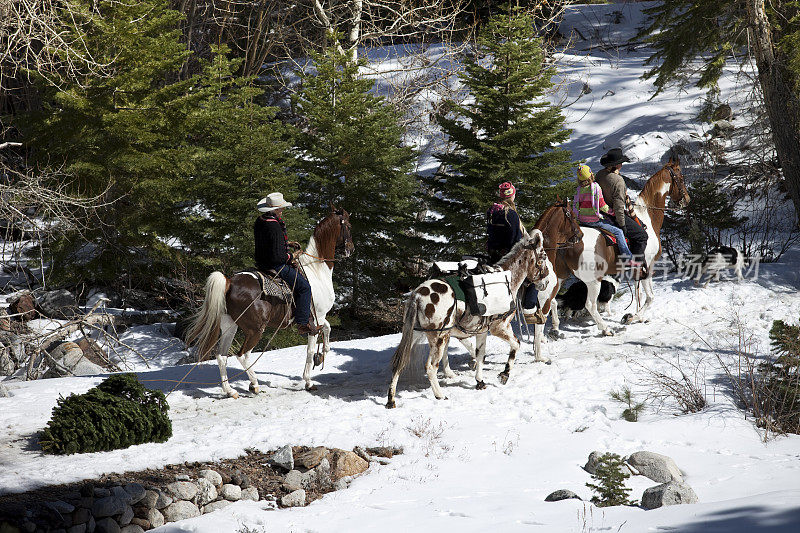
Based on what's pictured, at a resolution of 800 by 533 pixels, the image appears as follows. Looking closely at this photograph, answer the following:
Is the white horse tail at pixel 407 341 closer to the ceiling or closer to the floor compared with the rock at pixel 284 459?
closer to the ceiling

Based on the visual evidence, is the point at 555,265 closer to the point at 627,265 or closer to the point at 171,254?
the point at 627,265

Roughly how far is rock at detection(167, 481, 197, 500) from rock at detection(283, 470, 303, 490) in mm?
951

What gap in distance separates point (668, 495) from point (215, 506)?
441 cm

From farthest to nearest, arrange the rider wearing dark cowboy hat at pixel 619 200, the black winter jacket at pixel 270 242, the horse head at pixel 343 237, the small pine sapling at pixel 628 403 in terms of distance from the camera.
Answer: the rider wearing dark cowboy hat at pixel 619 200, the horse head at pixel 343 237, the black winter jacket at pixel 270 242, the small pine sapling at pixel 628 403

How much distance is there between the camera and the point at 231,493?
7.04 meters

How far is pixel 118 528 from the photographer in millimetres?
6371

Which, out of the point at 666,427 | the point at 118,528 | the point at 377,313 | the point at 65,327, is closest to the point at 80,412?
the point at 118,528

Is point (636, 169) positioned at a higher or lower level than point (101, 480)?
higher

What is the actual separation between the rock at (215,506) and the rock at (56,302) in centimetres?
1167

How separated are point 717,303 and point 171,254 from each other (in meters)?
12.4

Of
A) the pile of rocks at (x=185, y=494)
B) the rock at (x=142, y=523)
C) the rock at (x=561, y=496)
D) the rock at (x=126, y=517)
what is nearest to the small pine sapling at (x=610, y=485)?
the rock at (x=561, y=496)

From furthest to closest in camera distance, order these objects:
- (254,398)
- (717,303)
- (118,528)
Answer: (717,303), (254,398), (118,528)

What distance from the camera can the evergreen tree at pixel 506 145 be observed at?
1514 centimetres

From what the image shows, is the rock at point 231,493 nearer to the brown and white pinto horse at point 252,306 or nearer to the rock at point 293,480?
the rock at point 293,480
